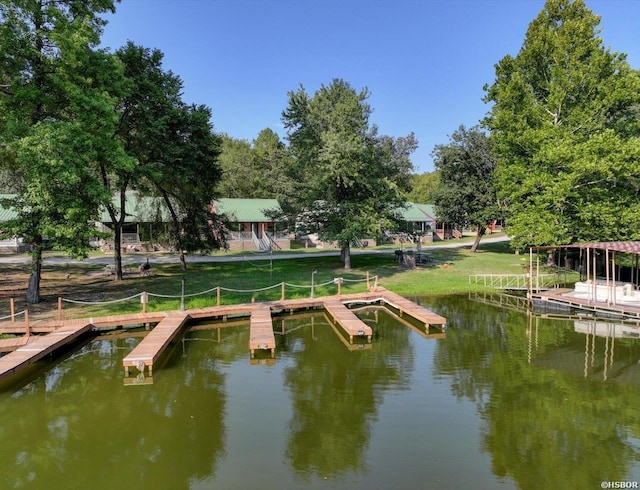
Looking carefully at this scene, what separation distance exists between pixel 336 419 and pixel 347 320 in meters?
7.66

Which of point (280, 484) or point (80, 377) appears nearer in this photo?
point (280, 484)

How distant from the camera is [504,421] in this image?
984 centimetres

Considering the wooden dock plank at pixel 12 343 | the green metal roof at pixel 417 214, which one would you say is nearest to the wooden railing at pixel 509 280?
the wooden dock plank at pixel 12 343

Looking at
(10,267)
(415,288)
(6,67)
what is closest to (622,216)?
(415,288)

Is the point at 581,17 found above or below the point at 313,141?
above

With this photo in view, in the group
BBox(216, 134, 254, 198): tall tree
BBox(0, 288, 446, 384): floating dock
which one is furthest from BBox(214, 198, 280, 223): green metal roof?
BBox(0, 288, 446, 384): floating dock

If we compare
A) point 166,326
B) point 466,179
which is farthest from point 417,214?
point 166,326

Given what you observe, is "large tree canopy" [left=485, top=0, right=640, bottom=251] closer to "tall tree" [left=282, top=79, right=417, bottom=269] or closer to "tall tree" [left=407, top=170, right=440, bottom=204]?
"tall tree" [left=282, top=79, right=417, bottom=269]

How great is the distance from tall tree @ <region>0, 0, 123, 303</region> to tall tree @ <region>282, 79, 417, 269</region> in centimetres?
1362

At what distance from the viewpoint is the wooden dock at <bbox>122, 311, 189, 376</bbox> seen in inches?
502

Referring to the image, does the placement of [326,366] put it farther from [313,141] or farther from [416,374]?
[313,141]

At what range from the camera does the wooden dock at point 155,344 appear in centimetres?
1275

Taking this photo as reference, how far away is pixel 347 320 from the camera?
17.6 m

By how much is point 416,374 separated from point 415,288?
552 inches
